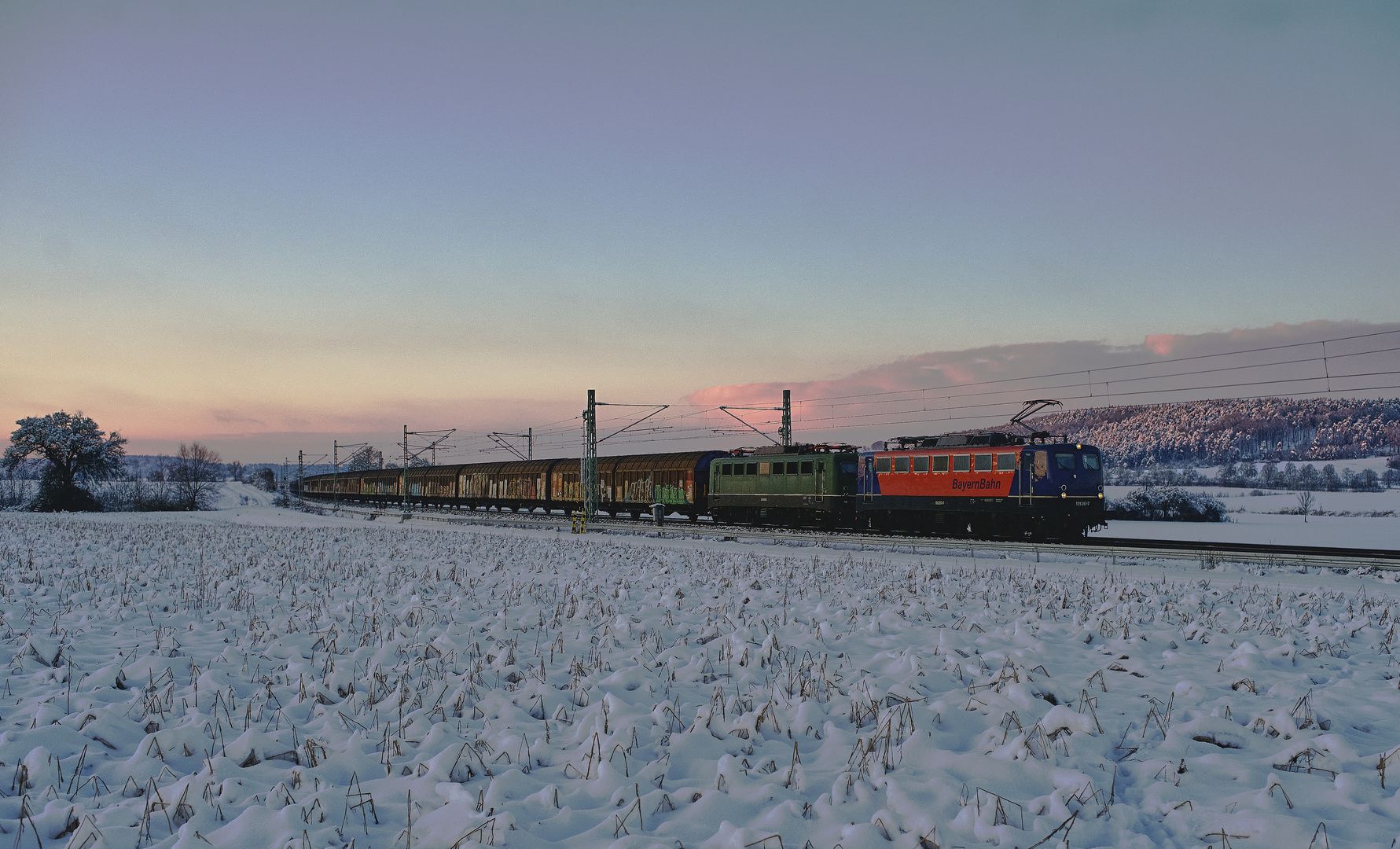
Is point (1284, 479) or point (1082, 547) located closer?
point (1082, 547)

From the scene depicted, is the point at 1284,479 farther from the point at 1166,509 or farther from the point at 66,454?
the point at 66,454

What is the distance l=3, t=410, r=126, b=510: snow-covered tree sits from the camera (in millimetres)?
72438

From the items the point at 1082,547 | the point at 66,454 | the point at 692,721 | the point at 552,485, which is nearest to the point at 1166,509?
the point at 1082,547

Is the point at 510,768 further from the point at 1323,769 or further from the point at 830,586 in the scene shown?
the point at 830,586

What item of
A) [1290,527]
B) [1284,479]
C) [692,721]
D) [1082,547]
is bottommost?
[1284,479]

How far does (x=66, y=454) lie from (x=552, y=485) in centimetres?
5343

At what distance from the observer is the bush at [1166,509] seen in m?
52.3

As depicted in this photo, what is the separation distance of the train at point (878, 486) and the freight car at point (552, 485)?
0.36 feet

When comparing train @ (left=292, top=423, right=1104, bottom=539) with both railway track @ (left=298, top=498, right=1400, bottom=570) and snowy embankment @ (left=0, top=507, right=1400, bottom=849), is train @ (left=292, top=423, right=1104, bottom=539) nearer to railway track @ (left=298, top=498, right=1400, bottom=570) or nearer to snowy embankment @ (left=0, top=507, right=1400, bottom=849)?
railway track @ (left=298, top=498, right=1400, bottom=570)

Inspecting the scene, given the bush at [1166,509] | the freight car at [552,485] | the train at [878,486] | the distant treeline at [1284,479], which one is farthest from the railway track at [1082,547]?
the distant treeline at [1284,479]

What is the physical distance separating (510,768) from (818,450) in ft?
102

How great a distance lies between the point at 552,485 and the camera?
5434 cm

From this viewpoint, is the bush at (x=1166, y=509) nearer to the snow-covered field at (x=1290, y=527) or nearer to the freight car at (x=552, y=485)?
the snow-covered field at (x=1290, y=527)

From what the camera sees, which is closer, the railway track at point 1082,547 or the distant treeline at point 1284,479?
the railway track at point 1082,547
